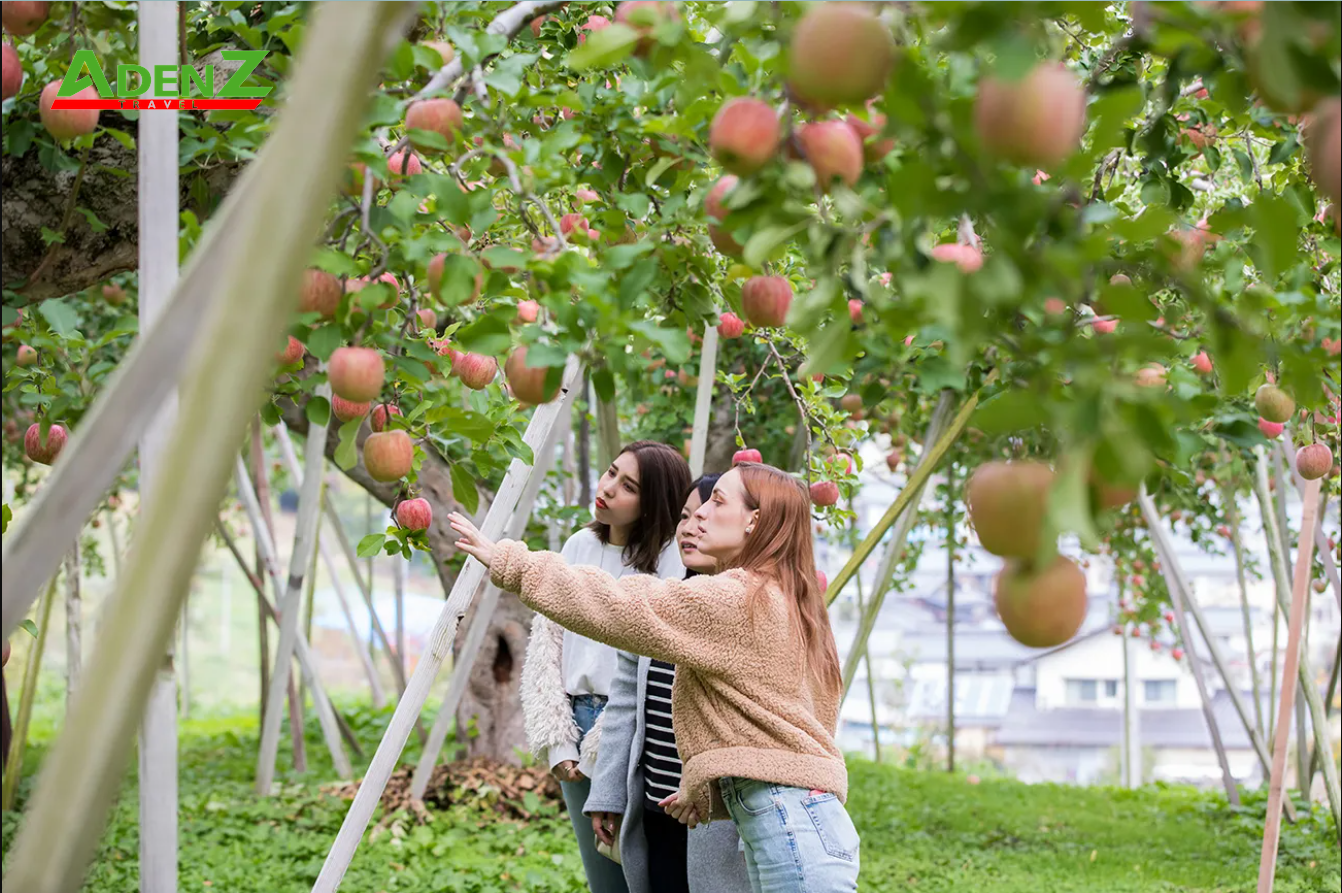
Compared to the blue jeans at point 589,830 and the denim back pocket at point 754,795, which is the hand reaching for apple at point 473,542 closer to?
the denim back pocket at point 754,795

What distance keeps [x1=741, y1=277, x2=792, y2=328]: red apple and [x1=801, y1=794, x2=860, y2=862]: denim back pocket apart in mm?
724

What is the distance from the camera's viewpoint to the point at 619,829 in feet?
6.56

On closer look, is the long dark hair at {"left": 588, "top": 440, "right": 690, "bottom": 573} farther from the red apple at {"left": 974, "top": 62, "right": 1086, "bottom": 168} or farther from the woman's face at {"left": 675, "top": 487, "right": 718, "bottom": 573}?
the red apple at {"left": 974, "top": 62, "right": 1086, "bottom": 168}

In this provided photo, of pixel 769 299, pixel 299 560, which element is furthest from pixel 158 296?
pixel 299 560

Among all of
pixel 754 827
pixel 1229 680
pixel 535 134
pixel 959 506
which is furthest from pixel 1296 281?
pixel 959 506

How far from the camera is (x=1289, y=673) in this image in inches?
90.6

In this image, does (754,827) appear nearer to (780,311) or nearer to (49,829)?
(780,311)

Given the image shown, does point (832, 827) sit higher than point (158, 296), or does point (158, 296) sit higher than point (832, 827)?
point (158, 296)

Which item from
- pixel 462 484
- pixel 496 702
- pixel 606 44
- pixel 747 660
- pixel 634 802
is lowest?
pixel 496 702

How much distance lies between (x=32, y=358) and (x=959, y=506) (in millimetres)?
6046

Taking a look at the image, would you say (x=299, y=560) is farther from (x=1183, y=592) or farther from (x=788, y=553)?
(x=1183, y=592)

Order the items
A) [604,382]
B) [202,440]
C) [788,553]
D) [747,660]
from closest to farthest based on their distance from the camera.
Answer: [202,440], [604,382], [747,660], [788,553]

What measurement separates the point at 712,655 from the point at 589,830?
2.38ft

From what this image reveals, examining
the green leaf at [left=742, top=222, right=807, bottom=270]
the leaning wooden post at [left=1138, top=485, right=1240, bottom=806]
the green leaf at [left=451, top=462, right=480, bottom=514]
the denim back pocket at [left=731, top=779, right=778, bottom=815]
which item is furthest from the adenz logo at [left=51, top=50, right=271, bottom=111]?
the leaning wooden post at [left=1138, top=485, right=1240, bottom=806]
